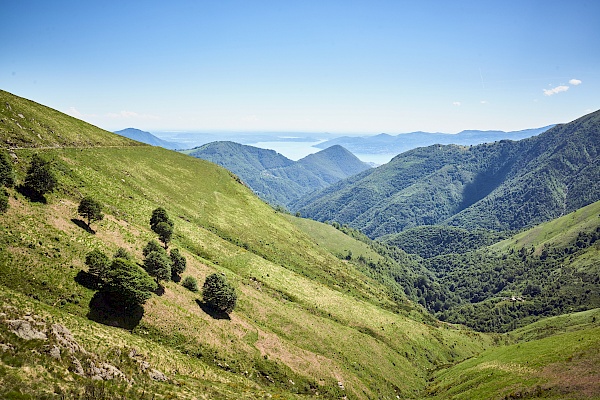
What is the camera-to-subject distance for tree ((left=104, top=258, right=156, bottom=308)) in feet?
138

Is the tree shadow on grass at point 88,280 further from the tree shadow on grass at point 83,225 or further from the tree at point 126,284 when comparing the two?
the tree shadow on grass at point 83,225

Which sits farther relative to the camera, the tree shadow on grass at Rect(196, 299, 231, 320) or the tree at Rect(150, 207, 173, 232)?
the tree at Rect(150, 207, 173, 232)

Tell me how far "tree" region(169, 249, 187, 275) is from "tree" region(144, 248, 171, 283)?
6.11 meters

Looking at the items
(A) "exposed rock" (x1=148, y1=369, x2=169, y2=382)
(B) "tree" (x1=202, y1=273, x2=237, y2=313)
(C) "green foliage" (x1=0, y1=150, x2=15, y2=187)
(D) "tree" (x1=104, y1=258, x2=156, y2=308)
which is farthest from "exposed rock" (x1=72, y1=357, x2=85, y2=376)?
(C) "green foliage" (x1=0, y1=150, x2=15, y2=187)

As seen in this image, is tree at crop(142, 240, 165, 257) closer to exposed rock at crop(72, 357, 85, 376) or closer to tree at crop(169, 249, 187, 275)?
tree at crop(169, 249, 187, 275)

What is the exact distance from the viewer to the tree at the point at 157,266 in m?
51.8

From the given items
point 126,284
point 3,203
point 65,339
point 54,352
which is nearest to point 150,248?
point 126,284

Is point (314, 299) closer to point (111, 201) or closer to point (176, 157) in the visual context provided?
point (111, 201)

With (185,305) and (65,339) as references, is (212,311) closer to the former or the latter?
(185,305)

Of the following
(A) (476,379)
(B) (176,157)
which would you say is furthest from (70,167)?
(A) (476,379)

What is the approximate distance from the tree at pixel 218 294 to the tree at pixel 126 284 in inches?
534

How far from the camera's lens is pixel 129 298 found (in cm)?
4262

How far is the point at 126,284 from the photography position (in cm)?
4197

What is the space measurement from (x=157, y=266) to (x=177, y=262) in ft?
26.1
